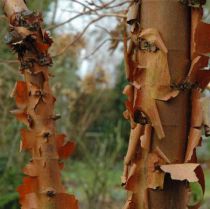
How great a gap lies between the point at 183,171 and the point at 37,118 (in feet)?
0.89

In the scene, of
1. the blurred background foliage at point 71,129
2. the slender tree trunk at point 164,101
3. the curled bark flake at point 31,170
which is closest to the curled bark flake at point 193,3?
the slender tree trunk at point 164,101

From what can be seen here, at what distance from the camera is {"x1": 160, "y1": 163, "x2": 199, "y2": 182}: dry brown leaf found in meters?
0.73

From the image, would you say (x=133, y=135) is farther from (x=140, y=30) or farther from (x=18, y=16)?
(x=18, y=16)

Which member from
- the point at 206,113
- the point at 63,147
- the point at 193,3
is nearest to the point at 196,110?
the point at 206,113

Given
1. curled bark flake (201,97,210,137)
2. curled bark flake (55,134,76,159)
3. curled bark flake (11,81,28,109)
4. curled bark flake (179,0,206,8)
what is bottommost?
curled bark flake (55,134,76,159)

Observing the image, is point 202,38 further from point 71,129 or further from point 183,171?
point 71,129

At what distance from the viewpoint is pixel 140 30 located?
78 cm

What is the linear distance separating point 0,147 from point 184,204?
4817 millimetres

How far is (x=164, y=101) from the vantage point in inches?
29.9

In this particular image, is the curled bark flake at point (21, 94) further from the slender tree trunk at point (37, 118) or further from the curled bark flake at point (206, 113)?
the curled bark flake at point (206, 113)

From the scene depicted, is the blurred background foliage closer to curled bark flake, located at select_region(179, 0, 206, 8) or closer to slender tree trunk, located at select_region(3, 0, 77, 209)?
slender tree trunk, located at select_region(3, 0, 77, 209)

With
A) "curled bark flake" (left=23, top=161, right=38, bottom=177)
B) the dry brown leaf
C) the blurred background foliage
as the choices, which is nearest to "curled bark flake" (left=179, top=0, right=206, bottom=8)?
the dry brown leaf

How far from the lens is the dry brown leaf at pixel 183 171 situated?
28.8 inches

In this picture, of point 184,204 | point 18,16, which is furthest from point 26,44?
point 184,204
